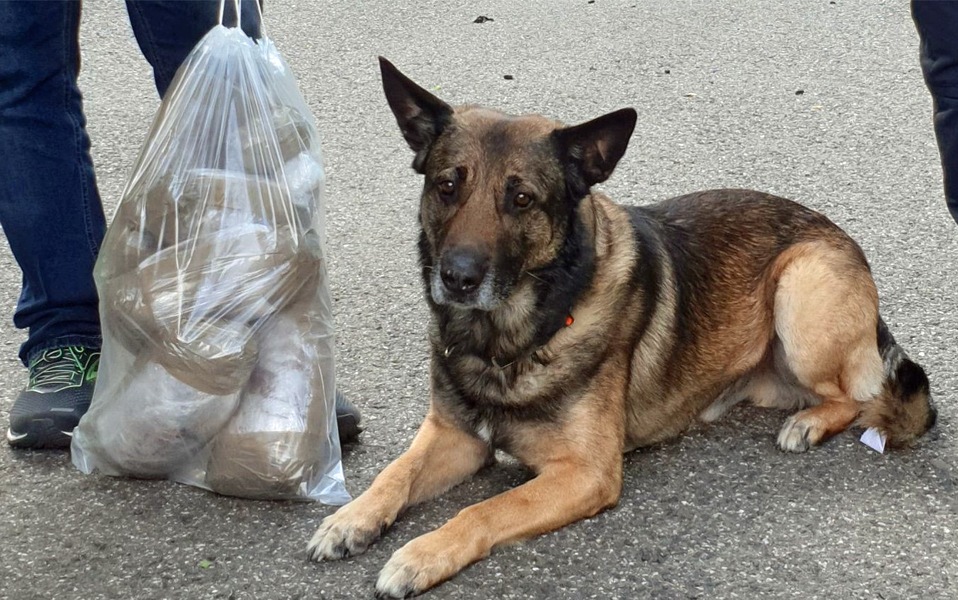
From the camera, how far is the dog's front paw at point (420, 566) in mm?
2740

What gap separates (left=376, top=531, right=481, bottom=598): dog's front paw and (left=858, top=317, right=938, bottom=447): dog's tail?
1.44m

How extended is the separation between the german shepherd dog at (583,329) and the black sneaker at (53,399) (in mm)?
973

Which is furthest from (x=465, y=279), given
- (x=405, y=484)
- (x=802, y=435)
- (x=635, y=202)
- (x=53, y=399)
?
(x=635, y=202)

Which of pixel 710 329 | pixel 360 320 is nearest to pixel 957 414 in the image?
pixel 710 329

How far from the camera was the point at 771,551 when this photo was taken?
2.96 meters

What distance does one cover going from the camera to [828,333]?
354cm

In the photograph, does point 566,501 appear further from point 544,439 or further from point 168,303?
point 168,303

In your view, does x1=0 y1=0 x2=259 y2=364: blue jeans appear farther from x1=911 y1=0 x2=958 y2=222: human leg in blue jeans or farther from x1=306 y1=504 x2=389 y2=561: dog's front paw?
x1=911 y1=0 x2=958 y2=222: human leg in blue jeans

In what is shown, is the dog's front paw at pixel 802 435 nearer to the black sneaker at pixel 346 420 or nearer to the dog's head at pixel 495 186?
the dog's head at pixel 495 186

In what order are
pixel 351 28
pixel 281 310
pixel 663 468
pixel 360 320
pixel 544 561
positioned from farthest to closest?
pixel 351 28 → pixel 360 320 → pixel 663 468 → pixel 281 310 → pixel 544 561

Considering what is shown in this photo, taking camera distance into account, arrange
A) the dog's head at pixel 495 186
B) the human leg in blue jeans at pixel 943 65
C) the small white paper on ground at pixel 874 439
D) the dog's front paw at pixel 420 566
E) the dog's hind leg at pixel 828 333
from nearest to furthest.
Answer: the dog's front paw at pixel 420 566, the human leg in blue jeans at pixel 943 65, the dog's head at pixel 495 186, the small white paper on ground at pixel 874 439, the dog's hind leg at pixel 828 333

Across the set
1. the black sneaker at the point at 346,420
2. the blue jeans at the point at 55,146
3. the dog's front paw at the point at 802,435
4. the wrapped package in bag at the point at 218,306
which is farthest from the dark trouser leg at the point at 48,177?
the dog's front paw at the point at 802,435

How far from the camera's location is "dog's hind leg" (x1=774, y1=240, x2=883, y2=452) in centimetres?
354

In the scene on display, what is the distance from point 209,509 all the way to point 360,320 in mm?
1311
